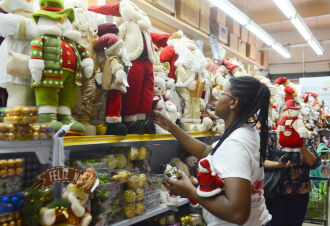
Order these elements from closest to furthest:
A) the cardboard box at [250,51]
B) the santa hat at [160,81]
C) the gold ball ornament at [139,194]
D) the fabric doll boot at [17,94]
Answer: the fabric doll boot at [17,94], the gold ball ornament at [139,194], the santa hat at [160,81], the cardboard box at [250,51]

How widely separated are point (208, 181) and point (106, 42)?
1029 millimetres

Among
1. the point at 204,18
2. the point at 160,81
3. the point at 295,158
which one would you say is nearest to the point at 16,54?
the point at 160,81

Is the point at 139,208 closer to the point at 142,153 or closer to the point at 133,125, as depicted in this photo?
the point at 142,153

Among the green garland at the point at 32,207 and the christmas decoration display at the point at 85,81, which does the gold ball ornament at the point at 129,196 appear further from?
the green garland at the point at 32,207

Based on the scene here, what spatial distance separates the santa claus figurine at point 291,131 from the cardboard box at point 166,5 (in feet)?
5.20

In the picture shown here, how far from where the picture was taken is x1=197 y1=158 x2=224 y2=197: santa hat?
133 cm


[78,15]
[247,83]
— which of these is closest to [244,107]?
[247,83]

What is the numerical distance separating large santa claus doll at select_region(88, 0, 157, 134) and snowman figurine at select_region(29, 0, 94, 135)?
1.55 feet

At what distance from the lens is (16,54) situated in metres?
1.51

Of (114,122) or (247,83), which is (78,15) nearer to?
(114,122)

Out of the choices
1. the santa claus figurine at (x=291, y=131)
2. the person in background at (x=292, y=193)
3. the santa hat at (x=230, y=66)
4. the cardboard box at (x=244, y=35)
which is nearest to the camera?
the person in background at (x=292, y=193)

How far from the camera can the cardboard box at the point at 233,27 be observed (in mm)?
5591

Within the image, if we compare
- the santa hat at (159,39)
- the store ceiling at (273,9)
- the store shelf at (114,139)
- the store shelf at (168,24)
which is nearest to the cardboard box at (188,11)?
the store shelf at (168,24)

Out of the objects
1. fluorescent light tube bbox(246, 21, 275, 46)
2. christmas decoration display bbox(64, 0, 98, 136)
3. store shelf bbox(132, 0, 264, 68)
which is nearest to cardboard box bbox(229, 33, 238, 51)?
store shelf bbox(132, 0, 264, 68)
